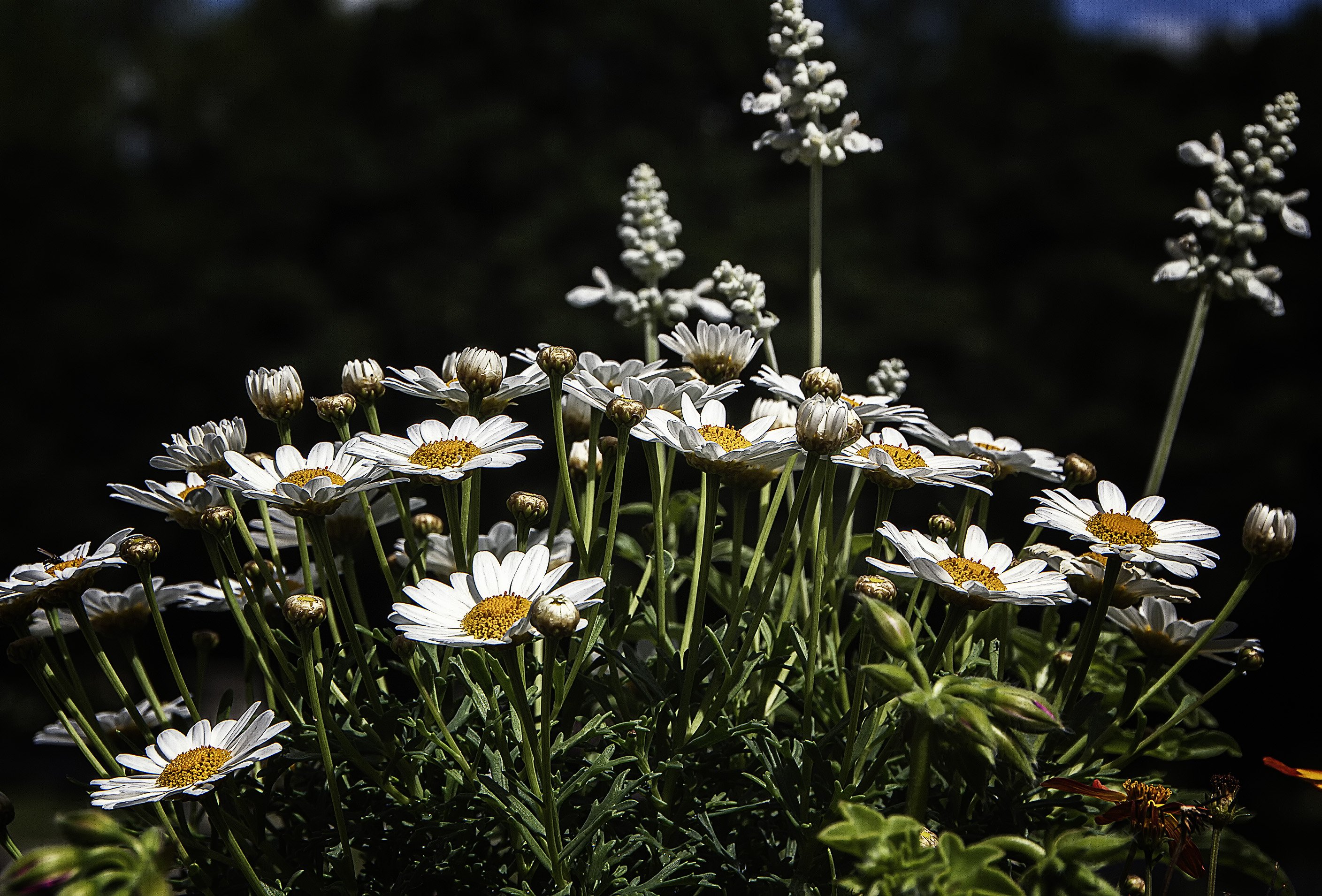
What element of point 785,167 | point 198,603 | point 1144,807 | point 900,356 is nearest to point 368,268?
point 785,167

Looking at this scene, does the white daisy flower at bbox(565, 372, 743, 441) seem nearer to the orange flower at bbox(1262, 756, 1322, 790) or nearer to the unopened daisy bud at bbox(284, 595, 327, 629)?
the unopened daisy bud at bbox(284, 595, 327, 629)

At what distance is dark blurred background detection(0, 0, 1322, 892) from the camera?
5.87 meters

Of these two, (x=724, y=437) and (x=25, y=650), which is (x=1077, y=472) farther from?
(x=25, y=650)

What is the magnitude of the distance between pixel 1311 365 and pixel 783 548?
5.79m

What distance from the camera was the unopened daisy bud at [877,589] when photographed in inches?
29.5

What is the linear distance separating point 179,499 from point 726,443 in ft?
1.46

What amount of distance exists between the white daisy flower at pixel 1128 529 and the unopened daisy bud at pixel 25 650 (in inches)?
30.0

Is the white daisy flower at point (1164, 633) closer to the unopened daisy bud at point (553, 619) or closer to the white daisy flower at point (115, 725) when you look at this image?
the unopened daisy bud at point (553, 619)

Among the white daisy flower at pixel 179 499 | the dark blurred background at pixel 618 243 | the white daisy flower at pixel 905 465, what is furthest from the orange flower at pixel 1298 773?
the dark blurred background at pixel 618 243

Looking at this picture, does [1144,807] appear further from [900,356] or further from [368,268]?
[368,268]

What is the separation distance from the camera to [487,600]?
0.70m

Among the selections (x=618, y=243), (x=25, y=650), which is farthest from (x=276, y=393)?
(x=618, y=243)

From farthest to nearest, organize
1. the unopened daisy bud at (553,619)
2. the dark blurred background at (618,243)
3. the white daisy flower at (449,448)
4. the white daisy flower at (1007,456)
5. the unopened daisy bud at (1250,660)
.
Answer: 1. the dark blurred background at (618,243)
2. the white daisy flower at (1007,456)
3. the unopened daisy bud at (1250,660)
4. the white daisy flower at (449,448)
5. the unopened daisy bud at (553,619)

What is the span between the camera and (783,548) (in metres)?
0.78
